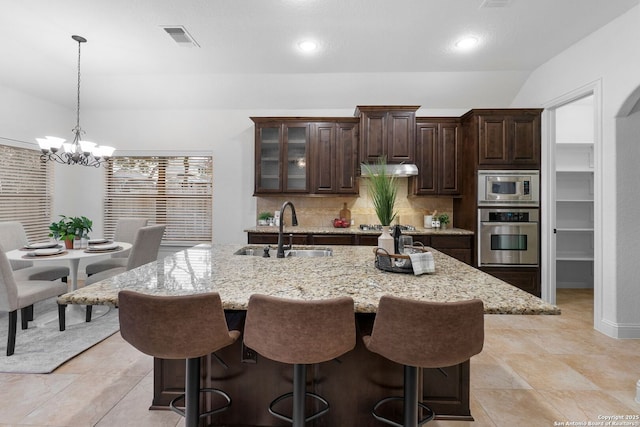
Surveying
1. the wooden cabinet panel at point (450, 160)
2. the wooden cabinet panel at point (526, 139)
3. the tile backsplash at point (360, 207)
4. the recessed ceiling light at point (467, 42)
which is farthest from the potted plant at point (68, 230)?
the wooden cabinet panel at point (526, 139)

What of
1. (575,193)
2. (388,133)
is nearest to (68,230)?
(388,133)

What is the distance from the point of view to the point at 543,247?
395 centimetres

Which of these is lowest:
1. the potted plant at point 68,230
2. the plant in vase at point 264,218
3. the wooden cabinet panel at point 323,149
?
the potted plant at point 68,230

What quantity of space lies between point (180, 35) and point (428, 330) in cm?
355

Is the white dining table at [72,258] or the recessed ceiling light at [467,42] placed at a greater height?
the recessed ceiling light at [467,42]

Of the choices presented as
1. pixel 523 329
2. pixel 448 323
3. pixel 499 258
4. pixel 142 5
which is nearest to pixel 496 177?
pixel 499 258

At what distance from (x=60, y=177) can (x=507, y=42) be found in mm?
6098

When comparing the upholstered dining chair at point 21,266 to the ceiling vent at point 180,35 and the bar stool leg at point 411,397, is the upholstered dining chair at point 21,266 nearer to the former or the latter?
the ceiling vent at point 180,35

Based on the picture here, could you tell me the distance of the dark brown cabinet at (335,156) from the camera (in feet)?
14.5

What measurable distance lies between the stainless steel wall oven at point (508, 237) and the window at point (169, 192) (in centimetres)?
384

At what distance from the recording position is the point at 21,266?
3.78 meters

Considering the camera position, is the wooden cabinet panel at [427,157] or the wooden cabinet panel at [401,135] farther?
the wooden cabinet panel at [427,157]

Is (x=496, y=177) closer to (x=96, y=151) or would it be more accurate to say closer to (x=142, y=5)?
(x=142, y=5)

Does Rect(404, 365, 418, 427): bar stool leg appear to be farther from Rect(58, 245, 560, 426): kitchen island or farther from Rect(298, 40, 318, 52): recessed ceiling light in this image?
Rect(298, 40, 318, 52): recessed ceiling light
